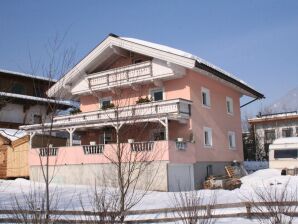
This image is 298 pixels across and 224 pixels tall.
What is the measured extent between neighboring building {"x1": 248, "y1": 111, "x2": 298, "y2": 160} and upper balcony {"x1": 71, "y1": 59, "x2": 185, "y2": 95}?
2381 centimetres

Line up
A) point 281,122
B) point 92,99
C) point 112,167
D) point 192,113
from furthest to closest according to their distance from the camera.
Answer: point 281,122 < point 92,99 < point 192,113 < point 112,167

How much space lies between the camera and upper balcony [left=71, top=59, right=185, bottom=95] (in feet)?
84.6

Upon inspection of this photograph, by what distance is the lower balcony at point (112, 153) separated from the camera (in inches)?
892

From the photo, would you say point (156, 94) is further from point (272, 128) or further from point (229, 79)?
point (272, 128)

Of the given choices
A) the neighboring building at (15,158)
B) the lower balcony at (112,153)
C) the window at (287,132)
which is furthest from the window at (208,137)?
the window at (287,132)

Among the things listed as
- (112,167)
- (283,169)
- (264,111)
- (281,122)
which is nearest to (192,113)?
(112,167)

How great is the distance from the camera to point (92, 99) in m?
30.9

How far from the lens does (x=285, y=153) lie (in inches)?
1177

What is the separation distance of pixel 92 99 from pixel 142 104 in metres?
7.35

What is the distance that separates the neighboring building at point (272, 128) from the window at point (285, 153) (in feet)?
52.8

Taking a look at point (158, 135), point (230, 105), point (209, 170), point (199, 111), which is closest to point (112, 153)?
point (158, 135)

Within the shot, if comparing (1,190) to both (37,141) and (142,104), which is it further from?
(142,104)

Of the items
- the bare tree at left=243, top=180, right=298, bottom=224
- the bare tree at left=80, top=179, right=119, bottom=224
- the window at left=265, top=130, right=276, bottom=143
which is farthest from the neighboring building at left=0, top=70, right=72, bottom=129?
the bare tree at left=80, top=179, right=119, bottom=224

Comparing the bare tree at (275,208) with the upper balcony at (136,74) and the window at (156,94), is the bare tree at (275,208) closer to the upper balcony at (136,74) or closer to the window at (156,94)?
the upper balcony at (136,74)
